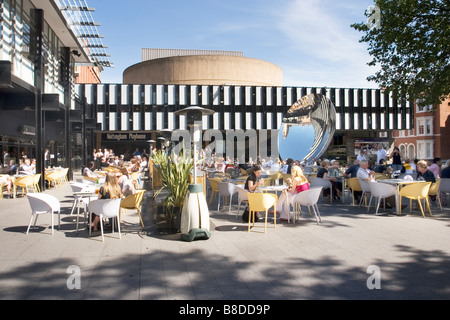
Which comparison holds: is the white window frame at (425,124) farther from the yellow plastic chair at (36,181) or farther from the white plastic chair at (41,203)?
the white plastic chair at (41,203)

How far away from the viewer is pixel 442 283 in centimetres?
425

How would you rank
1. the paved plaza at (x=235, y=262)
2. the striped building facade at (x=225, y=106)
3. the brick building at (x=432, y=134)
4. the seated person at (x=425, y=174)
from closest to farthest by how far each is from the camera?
1. the paved plaza at (x=235, y=262)
2. the seated person at (x=425, y=174)
3. the striped building facade at (x=225, y=106)
4. the brick building at (x=432, y=134)

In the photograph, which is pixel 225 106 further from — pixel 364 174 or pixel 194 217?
pixel 194 217

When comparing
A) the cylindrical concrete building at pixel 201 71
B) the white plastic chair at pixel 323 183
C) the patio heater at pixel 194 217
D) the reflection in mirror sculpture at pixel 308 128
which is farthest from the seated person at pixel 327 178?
the cylindrical concrete building at pixel 201 71

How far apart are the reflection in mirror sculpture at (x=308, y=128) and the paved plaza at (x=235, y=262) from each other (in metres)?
8.89

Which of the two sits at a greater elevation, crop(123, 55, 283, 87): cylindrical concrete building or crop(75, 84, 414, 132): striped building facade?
crop(123, 55, 283, 87): cylindrical concrete building

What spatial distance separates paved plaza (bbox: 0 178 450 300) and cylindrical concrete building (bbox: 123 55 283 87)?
44771 mm

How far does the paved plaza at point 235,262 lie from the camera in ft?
13.3

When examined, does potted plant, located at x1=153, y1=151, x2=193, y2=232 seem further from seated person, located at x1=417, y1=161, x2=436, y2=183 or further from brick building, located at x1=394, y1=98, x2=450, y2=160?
brick building, located at x1=394, y1=98, x2=450, y2=160

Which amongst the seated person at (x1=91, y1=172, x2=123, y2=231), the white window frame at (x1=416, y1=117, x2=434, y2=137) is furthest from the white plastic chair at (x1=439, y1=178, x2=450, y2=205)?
the white window frame at (x1=416, y1=117, x2=434, y2=137)

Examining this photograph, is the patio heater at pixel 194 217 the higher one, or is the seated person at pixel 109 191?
the seated person at pixel 109 191

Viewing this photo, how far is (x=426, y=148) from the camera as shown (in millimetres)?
54781

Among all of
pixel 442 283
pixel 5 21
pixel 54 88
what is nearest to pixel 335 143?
pixel 54 88

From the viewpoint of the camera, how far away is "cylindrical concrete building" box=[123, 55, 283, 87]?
5059 centimetres
